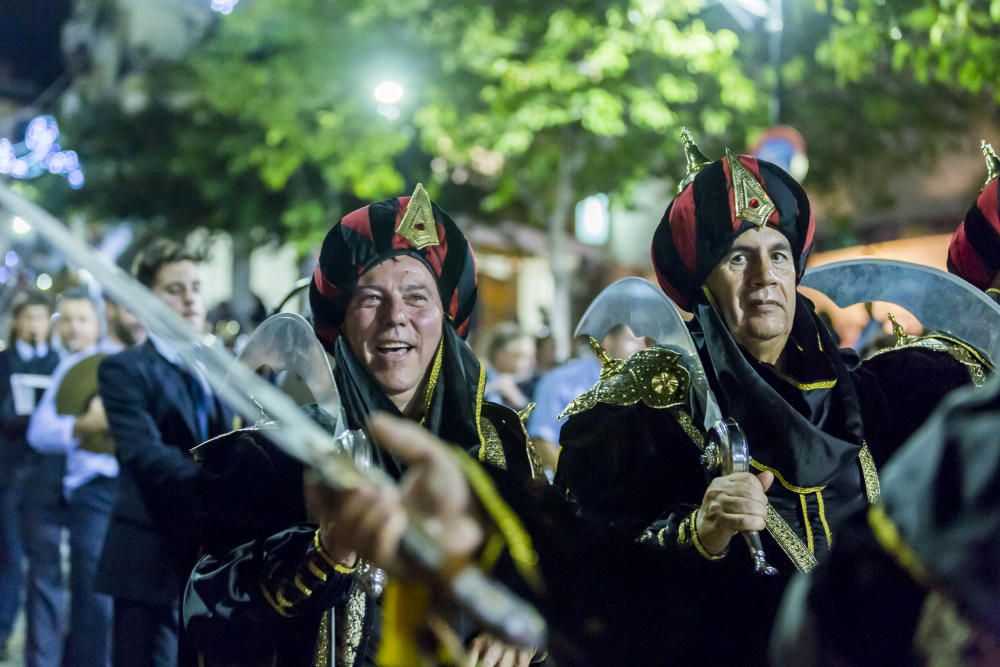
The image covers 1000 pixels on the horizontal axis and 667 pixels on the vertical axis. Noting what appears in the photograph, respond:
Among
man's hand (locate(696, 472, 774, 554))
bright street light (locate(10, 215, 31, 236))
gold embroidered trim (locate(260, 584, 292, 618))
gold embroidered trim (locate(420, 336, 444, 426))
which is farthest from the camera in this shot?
gold embroidered trim (locate(420, 336, 444, 426))

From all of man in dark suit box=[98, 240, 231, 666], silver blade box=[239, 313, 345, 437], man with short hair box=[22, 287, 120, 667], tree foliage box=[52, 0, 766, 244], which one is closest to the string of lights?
tree foliage box=[52, 0, 766, 244]

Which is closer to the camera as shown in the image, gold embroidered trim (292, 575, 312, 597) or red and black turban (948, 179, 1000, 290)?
gold embroidered trim (292, 575, 312, 597)

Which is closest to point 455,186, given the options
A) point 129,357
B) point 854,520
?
point 129,357

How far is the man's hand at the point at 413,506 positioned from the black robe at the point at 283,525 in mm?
1290

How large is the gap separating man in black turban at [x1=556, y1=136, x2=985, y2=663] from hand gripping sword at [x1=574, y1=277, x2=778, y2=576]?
5cm

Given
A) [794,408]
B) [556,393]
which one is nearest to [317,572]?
[794,408]

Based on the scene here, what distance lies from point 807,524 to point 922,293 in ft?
2.95

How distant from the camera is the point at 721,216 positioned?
3.36 m

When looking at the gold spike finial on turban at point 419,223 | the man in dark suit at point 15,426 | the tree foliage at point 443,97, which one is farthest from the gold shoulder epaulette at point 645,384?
the tree foliage at point 443,97

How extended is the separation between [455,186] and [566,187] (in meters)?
6.26

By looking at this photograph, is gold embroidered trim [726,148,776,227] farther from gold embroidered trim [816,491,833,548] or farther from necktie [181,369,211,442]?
necktie [181,369,211,442]

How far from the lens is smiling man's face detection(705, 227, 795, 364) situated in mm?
3326

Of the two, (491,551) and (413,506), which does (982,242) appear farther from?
(413,506)

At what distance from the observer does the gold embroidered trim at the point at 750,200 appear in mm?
3350
